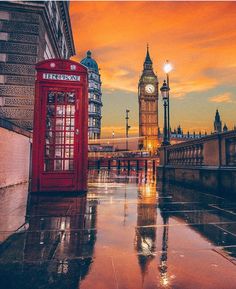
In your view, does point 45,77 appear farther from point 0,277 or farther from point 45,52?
point 45,52

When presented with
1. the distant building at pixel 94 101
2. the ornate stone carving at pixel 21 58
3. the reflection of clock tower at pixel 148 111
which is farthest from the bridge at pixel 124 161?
the reflection of clock tower at pixel 148 111

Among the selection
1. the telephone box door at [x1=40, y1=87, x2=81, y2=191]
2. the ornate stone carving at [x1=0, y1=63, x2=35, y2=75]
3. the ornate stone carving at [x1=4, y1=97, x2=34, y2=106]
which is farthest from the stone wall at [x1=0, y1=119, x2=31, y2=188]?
the ornate stone carving at [x1=0, y1=63, x2=35, y2=75]

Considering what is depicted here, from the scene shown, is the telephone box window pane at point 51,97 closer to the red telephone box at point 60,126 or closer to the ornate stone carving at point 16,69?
the red telephone box at point 60,126

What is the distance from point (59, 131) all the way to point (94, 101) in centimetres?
6935

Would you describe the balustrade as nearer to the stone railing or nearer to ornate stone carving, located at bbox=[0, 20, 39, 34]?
the stone railing

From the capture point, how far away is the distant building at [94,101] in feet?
237

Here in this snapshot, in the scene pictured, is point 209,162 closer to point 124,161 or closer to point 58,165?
point 58,165

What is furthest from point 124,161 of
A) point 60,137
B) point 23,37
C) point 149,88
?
point 149,88

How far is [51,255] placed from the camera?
2.10m

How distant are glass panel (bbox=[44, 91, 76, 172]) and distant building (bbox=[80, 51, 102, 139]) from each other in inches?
2551

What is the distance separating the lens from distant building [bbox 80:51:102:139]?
7212cm

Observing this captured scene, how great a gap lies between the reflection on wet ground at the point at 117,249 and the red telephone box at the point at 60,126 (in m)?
2.27

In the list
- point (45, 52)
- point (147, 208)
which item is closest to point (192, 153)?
point (147, 208)

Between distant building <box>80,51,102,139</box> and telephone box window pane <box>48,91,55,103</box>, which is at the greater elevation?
distant building <box>80,51,102,139</box>
